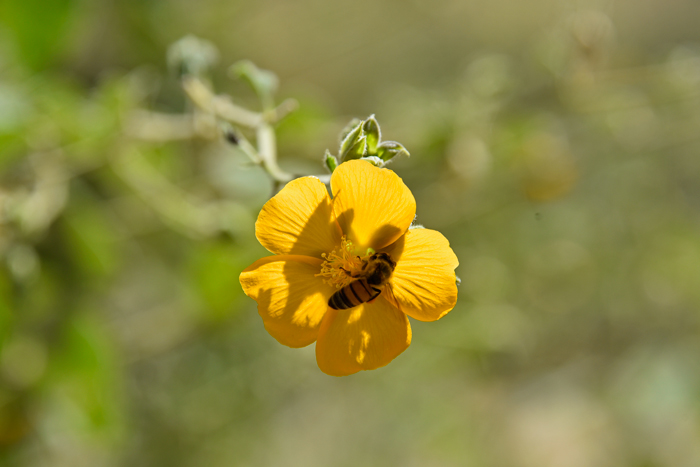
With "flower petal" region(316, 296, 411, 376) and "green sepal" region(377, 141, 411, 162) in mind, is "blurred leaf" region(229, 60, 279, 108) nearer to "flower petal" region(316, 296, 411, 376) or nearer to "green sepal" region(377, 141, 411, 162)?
"green sepal" region(377, 141, 411, 162)

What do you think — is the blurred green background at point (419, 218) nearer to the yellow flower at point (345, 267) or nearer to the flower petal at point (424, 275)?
the yellow flower at point (345, 267)

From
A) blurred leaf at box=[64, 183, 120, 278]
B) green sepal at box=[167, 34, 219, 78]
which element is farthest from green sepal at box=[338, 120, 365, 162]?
blurred leaf at box=[64, 183, 120, 278]

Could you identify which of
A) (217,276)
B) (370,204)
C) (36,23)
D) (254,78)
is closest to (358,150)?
(370,204)

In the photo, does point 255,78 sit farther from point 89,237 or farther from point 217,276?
point 89,237

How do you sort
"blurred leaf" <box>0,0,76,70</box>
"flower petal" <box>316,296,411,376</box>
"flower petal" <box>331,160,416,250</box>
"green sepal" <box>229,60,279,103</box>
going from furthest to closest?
"blurred leaf" <box>0,0,76,70</box>, "green sepal" <box>229,60,279,103</box>, "flower petal" <box>316,296,411,376</box>, "flower petal" <box>331,160,416,250</box>

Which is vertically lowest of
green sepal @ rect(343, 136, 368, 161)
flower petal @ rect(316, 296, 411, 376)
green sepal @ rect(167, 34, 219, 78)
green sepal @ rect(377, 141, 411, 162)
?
flower petal @ rect(316, 296, 411, 376)

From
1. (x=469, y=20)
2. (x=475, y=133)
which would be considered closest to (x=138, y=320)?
(x=475, y=133)
